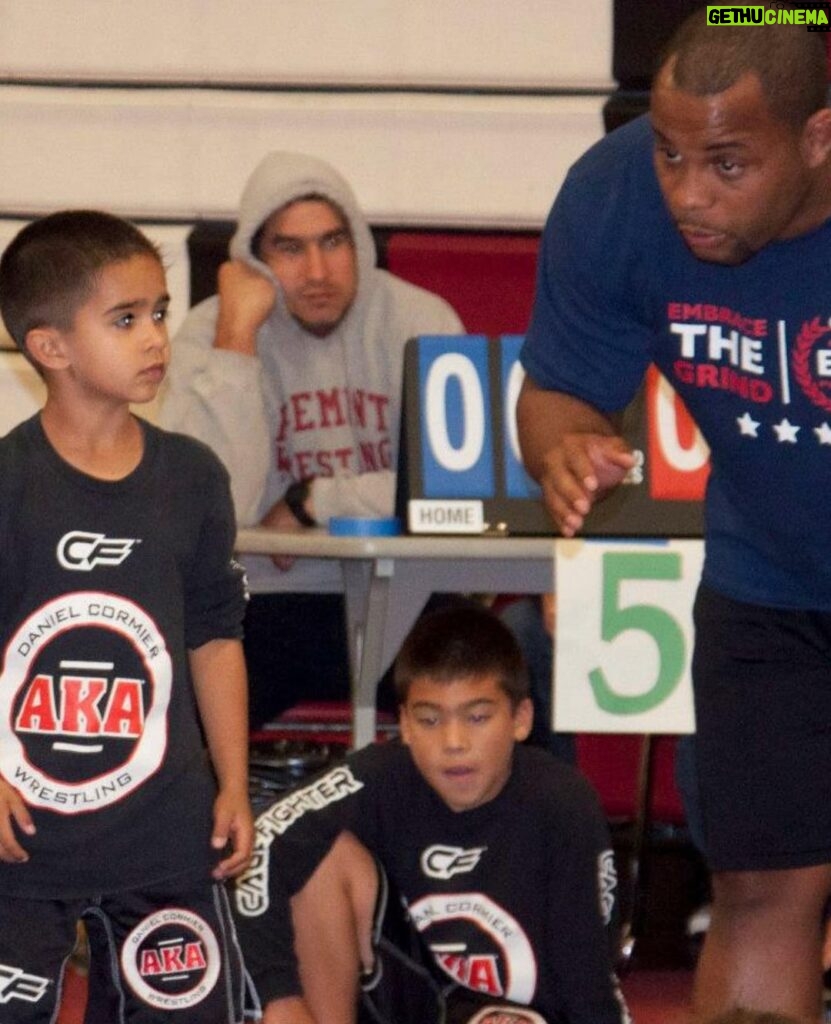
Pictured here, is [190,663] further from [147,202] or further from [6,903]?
[147,202]

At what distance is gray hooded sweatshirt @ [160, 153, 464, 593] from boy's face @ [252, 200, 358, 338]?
0.02 m

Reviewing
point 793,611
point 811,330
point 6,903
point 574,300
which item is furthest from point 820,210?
point 6,903

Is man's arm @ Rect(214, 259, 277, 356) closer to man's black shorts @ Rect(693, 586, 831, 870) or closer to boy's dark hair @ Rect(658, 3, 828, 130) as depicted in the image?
man's black shorts @ Rect(693, 586, 831, 870)

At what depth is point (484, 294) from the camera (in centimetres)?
470

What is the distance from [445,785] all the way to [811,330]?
48.4 inches

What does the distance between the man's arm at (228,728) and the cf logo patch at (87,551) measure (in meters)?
0.23

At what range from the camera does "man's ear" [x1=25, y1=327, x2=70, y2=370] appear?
2627 millimetres

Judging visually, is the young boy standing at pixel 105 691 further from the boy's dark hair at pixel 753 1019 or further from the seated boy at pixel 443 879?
the boy's dark hair at pixel 753 1019

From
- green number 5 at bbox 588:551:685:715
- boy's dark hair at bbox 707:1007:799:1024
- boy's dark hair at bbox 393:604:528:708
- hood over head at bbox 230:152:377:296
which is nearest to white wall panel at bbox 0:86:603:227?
hood over head at bbox 230:152:377:296

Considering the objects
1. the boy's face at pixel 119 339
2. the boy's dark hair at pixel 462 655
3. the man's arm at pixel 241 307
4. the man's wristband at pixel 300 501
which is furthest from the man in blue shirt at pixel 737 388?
the man's arm at pixel 241 307

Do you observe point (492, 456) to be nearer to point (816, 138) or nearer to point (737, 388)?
point (737, 388)

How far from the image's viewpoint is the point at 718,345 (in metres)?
2.45

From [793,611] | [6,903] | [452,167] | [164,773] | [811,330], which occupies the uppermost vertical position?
[452,167]

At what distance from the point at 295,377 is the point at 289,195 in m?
0.40
